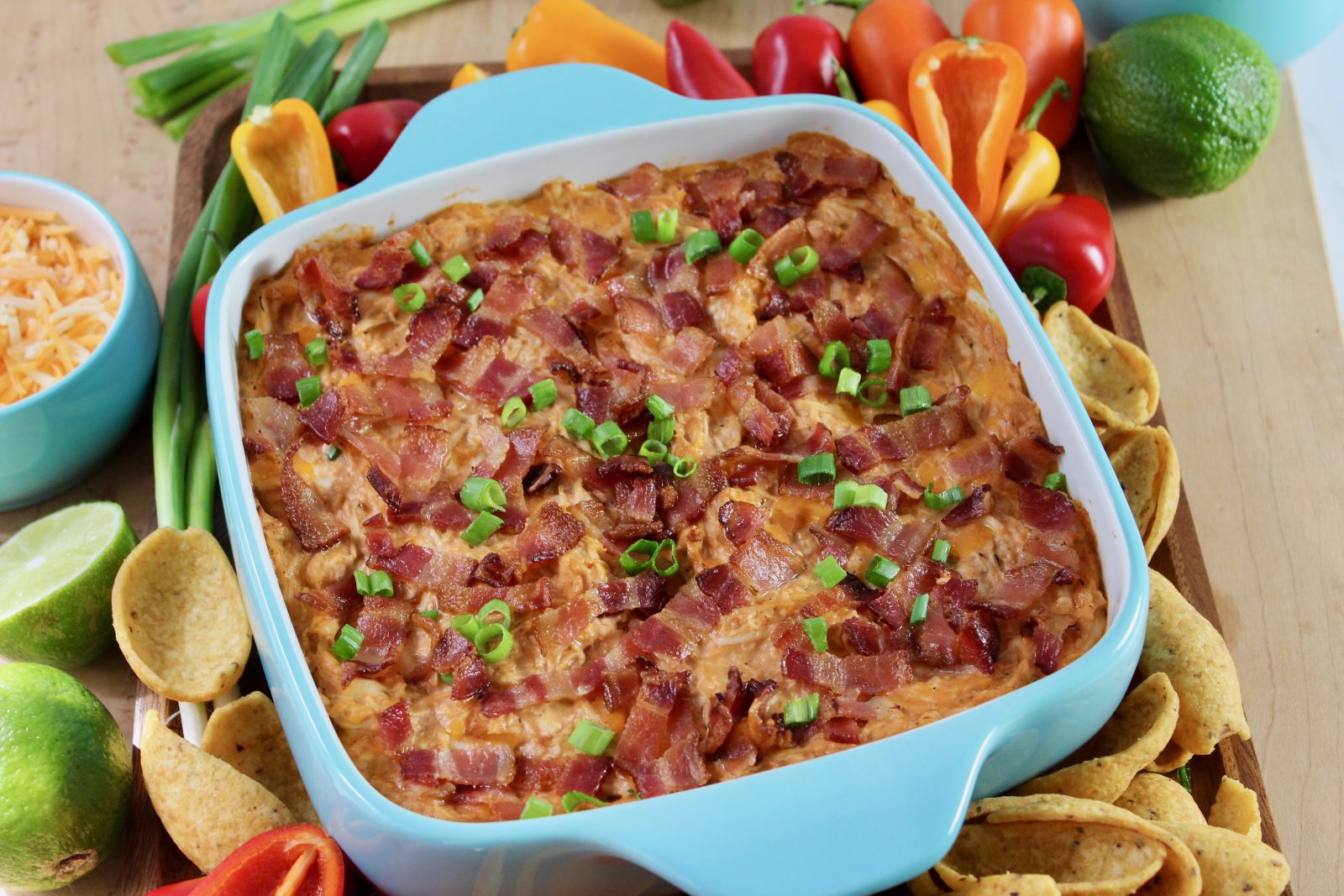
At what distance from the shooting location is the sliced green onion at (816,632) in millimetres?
2469

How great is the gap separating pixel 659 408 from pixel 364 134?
4.37 feet

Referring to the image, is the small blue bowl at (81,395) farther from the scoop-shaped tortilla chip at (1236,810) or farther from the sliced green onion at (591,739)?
the scoop-shaped tortilla chip at (1236,810)

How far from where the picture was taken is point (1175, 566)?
116 inches

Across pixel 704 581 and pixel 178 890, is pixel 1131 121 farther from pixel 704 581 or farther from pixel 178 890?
pixel 178 890

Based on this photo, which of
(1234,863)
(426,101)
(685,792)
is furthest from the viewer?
(426,101)

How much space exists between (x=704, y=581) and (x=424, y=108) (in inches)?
52.5

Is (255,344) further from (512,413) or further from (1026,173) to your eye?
(1026,173)

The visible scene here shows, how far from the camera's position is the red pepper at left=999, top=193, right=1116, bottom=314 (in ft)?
10.7

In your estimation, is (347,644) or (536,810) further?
(347,644)

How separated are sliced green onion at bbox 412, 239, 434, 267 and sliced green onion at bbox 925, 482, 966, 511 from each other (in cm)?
124

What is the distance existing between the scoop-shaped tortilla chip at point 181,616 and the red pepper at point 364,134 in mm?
1236

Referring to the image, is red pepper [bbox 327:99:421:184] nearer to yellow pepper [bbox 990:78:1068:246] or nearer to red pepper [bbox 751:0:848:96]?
red pepper [bbox 751:0:848:96]

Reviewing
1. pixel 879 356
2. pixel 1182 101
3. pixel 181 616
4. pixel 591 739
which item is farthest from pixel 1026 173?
pixel 181 616

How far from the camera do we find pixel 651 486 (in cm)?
270
